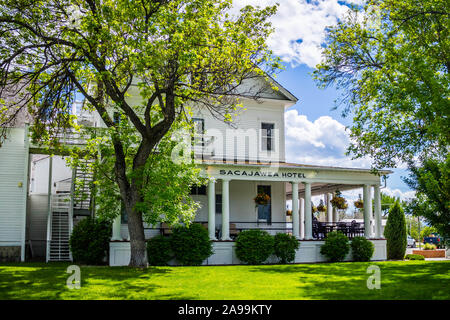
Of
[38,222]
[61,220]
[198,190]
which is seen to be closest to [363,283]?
[198,190]

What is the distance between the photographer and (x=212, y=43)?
1517cm

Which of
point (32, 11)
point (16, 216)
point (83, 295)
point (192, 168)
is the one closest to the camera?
point (83, 295)

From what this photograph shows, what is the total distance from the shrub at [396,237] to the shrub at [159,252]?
13.1 meters

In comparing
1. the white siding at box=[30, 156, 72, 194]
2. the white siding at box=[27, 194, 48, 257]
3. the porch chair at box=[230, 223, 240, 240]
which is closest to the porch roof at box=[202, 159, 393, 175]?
the porch chair at box=[230, 223, 240, 240]

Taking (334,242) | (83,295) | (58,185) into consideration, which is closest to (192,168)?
(83,295)

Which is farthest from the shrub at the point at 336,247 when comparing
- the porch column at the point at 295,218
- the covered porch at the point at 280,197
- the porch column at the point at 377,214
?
the porch column at the point at 377,214

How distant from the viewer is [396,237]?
2555cm

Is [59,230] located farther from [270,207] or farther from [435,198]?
[435,198]

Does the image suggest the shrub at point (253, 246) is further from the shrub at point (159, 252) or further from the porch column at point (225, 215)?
the shrub at point (159, 252)

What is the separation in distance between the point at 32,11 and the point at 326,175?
1504cm

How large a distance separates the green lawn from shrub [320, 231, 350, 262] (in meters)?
5.02

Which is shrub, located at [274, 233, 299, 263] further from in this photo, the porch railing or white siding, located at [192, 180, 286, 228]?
white siding, located at [192, 180, 286, 228]
